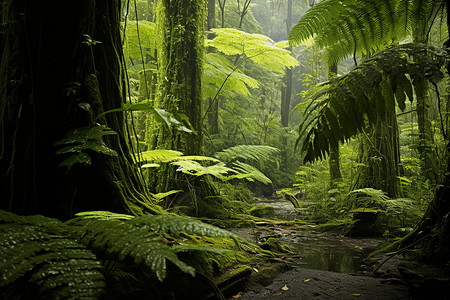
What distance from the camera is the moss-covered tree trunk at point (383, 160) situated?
15.5 feet

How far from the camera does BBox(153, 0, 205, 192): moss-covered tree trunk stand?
403 cm

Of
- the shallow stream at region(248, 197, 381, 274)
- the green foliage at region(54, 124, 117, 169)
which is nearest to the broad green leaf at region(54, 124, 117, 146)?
the green foliage at region(54, 124, 117, 169)

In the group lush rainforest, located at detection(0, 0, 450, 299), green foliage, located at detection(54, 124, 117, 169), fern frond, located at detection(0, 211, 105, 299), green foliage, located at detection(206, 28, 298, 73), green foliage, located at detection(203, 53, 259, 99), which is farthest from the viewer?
green foliage, located at detection(203, 53, 259, 99)

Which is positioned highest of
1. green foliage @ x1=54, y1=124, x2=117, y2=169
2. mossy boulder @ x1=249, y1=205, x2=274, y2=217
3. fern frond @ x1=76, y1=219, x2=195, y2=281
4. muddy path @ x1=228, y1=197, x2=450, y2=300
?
green foliage @ x1=54, y1=124, x2=117, y2=169

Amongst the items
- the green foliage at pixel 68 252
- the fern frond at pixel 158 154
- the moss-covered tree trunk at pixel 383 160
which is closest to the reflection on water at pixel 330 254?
the moss-covered tree trunk at pixel 383 160

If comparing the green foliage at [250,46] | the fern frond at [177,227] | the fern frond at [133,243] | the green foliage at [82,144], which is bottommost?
the fern frond at [133,243]

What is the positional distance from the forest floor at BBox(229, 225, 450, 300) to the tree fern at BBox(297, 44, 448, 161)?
3.18 ft

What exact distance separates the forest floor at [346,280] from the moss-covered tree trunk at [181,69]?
Result: 1.81m

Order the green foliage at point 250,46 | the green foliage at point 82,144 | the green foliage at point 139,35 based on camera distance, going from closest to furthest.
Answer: the green foliage at point 82,144, the green foliage at point 139,35, the green foliage at point 250,46

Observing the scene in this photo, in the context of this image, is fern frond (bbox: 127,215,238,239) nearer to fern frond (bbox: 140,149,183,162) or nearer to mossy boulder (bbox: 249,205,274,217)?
fern frond (bbox: 140,149,183,162)

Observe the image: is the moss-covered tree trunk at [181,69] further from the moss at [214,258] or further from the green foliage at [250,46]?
the moss at [214,258]

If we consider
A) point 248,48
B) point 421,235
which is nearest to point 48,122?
point 421,235

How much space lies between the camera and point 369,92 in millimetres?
1979

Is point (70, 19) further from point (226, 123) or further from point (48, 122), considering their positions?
point (226, 123)
